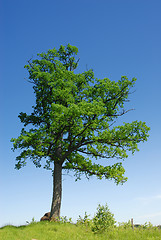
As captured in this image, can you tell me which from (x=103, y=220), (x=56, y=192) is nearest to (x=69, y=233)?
(x=103, y=220)

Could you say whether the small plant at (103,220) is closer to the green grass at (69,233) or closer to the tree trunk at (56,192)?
the green grass at (69,233)

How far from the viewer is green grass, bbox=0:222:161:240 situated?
1466 centimetres

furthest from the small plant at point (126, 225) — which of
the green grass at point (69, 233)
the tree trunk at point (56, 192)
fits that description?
the tree trunk at point (56, 192)

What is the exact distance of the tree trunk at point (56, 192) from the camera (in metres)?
19.9

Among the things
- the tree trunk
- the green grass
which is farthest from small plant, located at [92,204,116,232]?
the tree trunk

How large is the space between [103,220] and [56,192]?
18.6ft

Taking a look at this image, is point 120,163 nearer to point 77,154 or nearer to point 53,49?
point 77,154

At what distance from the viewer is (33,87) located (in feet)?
77.3

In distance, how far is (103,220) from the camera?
645 inches

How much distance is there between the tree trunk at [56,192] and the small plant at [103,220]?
14.2ft

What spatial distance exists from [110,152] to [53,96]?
23.6ft

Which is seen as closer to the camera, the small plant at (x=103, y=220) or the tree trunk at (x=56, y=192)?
the small plant at (x=103, y=220)

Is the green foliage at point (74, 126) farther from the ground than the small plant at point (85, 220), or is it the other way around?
the green foliage at point (74, 126)

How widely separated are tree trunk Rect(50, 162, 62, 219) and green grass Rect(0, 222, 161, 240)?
7.27ft
